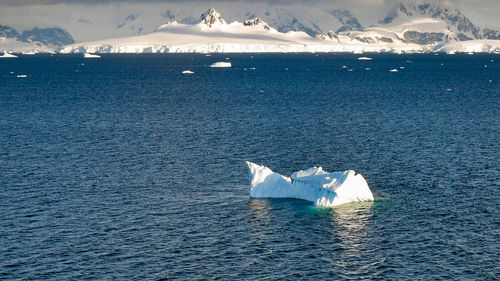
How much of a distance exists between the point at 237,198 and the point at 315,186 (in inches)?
308

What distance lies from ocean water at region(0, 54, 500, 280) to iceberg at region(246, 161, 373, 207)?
128cm

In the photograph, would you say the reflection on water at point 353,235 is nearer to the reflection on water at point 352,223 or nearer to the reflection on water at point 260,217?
the reflection on water at point 352,223

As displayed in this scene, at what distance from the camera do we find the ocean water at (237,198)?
46.6 meters

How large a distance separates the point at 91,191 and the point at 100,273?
2132cm

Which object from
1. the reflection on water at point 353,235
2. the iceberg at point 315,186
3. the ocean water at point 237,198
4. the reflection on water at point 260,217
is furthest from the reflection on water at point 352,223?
the reflection on water at point 260,217

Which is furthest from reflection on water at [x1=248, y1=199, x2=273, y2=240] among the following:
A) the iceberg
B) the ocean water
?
the iceberg

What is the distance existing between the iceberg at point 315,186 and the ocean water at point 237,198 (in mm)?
1284

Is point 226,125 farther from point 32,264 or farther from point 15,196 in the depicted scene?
point 32,264

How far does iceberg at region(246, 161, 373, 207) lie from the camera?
5997 centimetres

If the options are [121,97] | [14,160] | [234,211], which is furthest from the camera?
[121,97]

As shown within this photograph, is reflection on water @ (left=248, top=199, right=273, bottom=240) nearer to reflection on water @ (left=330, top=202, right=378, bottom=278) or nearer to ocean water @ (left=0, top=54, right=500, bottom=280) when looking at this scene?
ocean water @ (left=0, top=54, right=500, bottom=280)

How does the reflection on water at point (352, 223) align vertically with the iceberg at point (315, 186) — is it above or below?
below

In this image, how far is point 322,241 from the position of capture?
50.8 m

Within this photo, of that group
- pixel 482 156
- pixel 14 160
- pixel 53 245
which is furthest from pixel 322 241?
pixel 14 160
